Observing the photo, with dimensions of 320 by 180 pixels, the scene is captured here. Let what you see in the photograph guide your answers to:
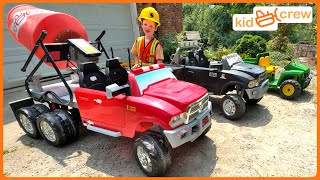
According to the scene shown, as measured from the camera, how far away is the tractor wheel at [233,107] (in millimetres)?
4727

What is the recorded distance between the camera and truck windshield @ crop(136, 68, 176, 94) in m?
3.50

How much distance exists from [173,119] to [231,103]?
2239 millimetres

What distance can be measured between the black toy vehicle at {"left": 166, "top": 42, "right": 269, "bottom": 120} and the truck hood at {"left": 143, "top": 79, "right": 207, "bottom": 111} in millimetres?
1557

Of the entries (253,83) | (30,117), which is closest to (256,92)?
(253,83)

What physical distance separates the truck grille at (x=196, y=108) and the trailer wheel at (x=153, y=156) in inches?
20.6

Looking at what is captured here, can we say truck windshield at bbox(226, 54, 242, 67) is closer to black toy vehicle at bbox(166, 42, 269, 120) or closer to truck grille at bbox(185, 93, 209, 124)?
black toy vehicle at bbox(166, 42, 269, 120)

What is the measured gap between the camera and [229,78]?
16.4 ft

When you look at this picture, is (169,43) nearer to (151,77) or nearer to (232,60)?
(232,60)

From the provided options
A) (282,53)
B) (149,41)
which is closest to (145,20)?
(149,41)

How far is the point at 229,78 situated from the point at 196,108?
6.43ft

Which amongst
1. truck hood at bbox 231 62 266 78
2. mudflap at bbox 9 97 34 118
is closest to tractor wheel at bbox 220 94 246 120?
truck hood at bbox 231 62 266 78

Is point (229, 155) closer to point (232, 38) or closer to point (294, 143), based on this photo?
point (294, 143)

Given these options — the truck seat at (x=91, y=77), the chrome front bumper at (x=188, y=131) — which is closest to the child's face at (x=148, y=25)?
the truck seat at (x=91, y=77)

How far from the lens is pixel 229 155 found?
3709 mm
